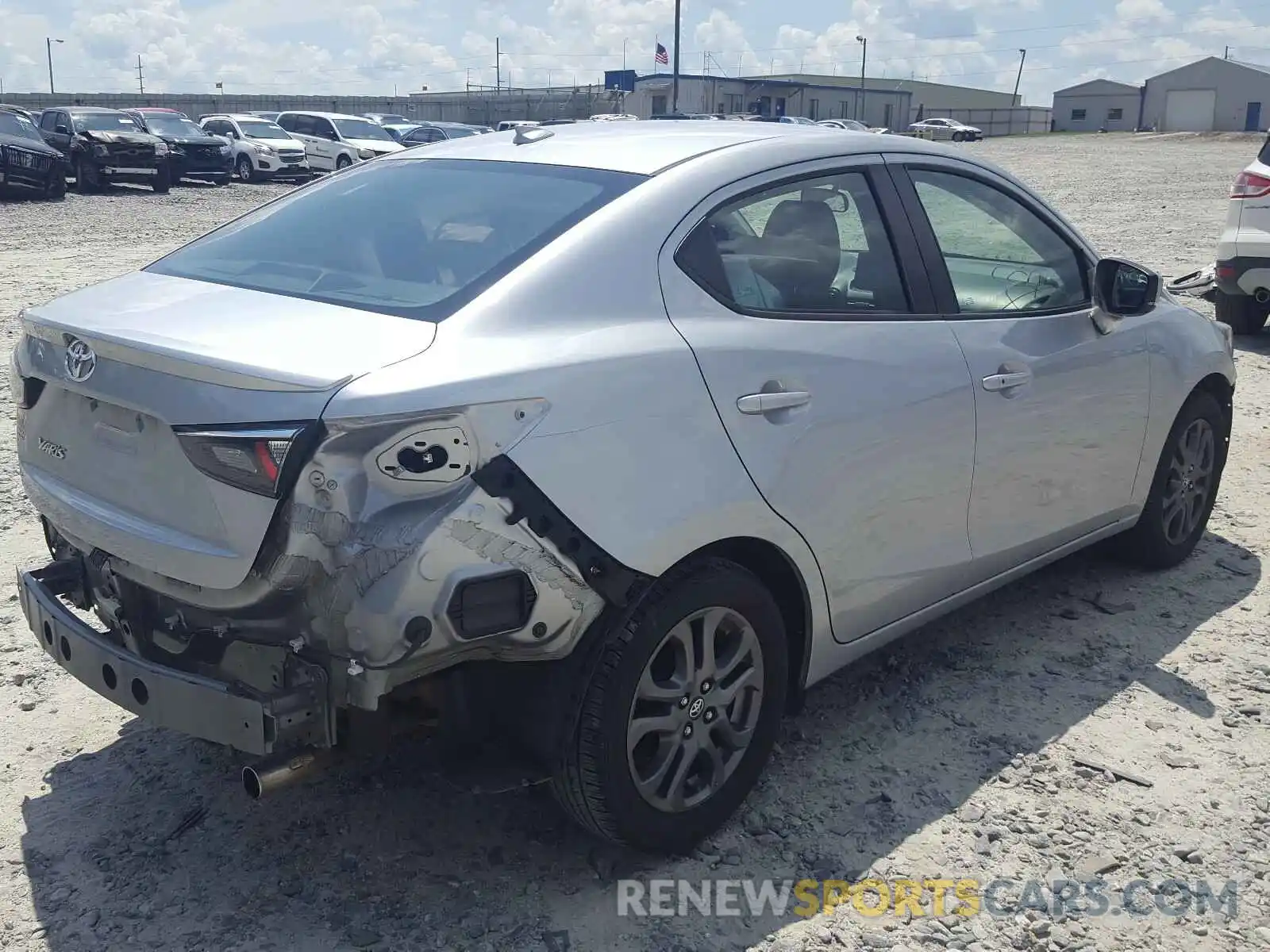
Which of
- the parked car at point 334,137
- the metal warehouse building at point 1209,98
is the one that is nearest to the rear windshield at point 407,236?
the parked car at point 334,137

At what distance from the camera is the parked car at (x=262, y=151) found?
2953 cm

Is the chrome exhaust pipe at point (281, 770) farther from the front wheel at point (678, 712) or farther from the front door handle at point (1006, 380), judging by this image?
the front door handle at point (1006, 380)

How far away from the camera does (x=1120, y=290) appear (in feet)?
14.4

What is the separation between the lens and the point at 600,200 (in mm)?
3105

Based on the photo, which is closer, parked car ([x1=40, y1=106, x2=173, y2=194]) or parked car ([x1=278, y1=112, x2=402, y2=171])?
parked car ([x1=40, y1=106, x2=173, y2=194])

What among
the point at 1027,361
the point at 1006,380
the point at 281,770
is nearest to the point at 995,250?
the point at 1027,361

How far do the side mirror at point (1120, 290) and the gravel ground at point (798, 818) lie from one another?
1.20m

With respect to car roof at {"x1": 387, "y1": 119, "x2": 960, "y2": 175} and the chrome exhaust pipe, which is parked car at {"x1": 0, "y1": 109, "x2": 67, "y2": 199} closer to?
car roof at {"x1": 387, "y1": 119, "x2": 960, "y2": 175}

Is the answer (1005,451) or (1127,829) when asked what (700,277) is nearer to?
(1005,451)

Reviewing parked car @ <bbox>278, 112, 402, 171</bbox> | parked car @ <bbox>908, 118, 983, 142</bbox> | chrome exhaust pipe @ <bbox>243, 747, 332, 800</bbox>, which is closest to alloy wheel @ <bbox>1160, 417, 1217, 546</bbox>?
chrome exhaust pipe @ <bbox>243, 747, 332, 800</bbox>

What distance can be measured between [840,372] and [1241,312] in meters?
8.02

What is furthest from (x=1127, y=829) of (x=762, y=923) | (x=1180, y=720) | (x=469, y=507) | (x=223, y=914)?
(x=223, y=914)

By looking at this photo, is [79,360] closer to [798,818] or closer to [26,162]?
[798,818]

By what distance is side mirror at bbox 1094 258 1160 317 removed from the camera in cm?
434
